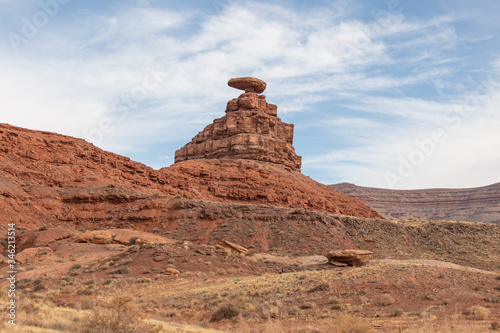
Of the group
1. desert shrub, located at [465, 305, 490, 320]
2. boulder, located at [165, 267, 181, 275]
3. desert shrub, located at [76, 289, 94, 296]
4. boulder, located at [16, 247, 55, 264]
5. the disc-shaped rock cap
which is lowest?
desert shrub, located at [465, 305, 490, 320]

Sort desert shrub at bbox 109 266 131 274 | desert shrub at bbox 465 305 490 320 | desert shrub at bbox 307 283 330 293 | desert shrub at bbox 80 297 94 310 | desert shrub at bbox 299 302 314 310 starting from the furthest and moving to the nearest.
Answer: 1. desert shrub at bbox 109 266 131 274
2. desert shrub at bbox 307 283 330 293
3. desert shrub at bbox 80 297 94 310
4. desert shrub at bbox 299 302 314 310
5. desert shrub at bbox 465 305 490 320

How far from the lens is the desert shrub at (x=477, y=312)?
12.8 metres

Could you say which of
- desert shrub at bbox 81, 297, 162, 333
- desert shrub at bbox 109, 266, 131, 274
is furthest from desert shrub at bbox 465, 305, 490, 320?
desert shrub at bbox 109, 266, 131, 274

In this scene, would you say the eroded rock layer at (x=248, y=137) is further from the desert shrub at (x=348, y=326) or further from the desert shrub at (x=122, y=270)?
the desert shrub at (x=348, y=326)

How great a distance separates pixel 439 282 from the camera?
16234mm

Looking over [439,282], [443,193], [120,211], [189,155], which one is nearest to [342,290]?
[439,282]

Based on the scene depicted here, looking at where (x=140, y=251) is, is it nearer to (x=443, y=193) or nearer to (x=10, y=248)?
(x=10, y=248)

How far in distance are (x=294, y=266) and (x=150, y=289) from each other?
34.8ft

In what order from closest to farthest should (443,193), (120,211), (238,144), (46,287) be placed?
(46,287) → (120,211) → (238,144) → (443,193)

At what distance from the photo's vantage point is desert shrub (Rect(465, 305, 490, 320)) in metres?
12.8

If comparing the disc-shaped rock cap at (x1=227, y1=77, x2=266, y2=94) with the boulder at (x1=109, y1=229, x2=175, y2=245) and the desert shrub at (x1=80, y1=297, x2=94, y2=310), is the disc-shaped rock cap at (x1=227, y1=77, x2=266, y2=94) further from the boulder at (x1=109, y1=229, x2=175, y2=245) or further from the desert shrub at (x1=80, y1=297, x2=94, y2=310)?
the desert shrub at (x1=80, y1=297, x2=94, y2=310)

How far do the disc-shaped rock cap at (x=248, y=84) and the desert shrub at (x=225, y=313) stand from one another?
56979 millimetres

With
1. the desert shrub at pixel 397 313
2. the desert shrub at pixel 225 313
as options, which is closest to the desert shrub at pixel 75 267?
the desert shrub at pixel 225 313

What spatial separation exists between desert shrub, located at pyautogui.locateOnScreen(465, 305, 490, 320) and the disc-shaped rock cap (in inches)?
Result: 2310
